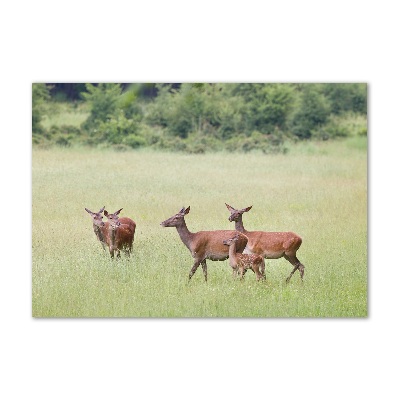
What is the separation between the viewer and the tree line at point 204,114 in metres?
13.1

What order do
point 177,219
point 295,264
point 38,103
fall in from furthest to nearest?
point 38,103 → point 295,264 → point 177,219

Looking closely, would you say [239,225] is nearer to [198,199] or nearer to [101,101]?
[198,199]

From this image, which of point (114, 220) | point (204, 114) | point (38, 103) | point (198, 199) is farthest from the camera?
point (204, 114)

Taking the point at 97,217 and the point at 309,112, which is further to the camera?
the point at 309,112

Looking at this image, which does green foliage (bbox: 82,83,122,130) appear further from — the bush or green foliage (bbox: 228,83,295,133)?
the bush

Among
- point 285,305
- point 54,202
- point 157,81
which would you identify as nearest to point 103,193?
point 54,202

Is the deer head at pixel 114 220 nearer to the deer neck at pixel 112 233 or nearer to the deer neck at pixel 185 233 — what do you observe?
the deer neck at pixel 112 233

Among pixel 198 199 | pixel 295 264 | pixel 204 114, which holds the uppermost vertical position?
pixel 204 114

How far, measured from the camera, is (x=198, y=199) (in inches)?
547

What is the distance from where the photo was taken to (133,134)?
14.1 metres

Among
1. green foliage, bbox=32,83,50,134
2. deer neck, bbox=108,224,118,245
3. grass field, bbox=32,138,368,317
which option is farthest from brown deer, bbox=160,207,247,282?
green foliage, bbox=32,83,50,134

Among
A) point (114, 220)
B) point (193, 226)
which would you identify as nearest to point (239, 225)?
point (193, 226)

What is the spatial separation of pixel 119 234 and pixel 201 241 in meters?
1.04

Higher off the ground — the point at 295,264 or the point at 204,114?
the point at 204,114
